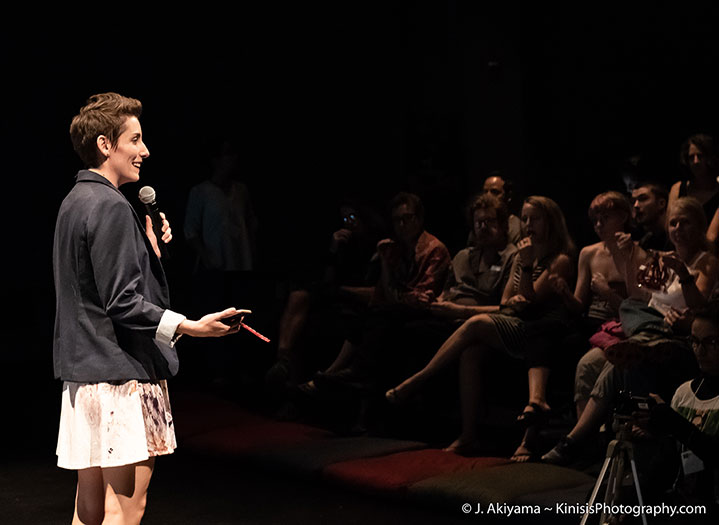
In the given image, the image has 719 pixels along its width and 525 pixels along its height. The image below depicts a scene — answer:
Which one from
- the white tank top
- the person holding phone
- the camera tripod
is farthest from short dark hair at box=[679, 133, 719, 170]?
the person holding phone

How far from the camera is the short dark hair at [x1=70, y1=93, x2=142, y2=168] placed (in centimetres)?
260

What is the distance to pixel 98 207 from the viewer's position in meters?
2.50

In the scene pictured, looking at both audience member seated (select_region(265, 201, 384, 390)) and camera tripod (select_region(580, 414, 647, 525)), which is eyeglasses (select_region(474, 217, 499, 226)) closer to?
audience member seated (select_region(265, 201, 384, 390))

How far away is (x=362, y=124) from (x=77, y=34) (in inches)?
88.2

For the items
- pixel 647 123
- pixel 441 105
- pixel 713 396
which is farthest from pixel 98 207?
pixel 441 105

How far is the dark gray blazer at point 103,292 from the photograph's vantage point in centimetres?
248

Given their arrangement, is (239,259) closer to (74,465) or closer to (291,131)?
(291,131)

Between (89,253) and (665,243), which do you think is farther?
(665,243)

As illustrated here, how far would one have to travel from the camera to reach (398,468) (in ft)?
14.0

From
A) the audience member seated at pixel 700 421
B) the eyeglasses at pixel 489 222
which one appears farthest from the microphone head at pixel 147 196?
the eyeglasses at pixel 489 222

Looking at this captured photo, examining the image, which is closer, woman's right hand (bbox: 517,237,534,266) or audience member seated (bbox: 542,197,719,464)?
audience member seated (bbox: 542,197,719,464)

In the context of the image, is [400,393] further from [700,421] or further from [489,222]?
[700,421]

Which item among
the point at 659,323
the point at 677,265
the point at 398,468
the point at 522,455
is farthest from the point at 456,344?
the point at 677,265

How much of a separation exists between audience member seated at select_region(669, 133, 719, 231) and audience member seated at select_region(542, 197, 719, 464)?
47cm
